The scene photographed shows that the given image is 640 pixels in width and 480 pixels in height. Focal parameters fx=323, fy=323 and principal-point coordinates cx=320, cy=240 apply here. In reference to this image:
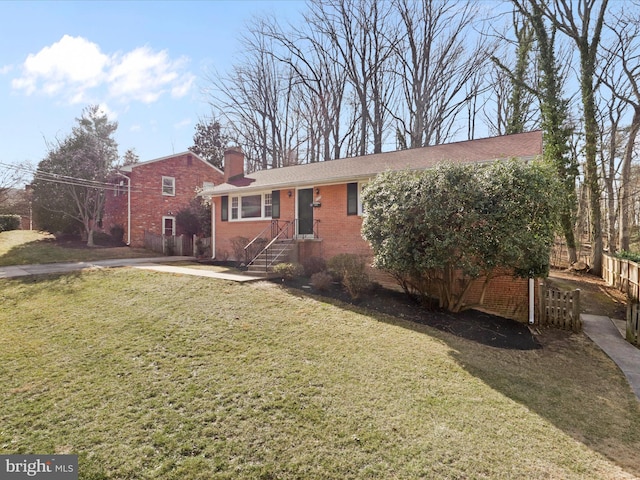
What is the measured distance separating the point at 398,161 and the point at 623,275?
894 cm

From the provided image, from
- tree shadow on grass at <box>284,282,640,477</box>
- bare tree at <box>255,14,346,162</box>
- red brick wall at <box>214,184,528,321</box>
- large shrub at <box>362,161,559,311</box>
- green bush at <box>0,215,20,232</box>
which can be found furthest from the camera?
bare tree at <box>255,14,346,162</box>

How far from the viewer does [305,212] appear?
→ 43.2 ft

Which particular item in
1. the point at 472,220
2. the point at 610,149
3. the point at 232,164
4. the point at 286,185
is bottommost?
the point at 472,220

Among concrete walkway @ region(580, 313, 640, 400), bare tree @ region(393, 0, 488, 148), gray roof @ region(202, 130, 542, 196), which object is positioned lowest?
concrete walkway @ region(580, 313, 640, 400)

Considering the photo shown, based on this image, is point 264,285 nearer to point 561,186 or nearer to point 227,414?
point 227,414

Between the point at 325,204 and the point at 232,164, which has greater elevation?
the point at 232,164

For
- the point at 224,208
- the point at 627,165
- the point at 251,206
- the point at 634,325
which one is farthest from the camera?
the point at 224,208

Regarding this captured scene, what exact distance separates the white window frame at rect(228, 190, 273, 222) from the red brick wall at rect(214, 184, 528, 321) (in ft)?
0.64

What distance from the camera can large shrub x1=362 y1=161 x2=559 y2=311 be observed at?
22.7ft

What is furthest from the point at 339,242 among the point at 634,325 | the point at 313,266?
the point at 634,325

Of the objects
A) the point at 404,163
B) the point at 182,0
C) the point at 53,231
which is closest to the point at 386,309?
the point at 404,163

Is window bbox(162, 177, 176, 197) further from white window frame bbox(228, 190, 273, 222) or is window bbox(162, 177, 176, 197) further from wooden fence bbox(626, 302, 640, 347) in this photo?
wooden fence bbox(626, 302, 640, 347)

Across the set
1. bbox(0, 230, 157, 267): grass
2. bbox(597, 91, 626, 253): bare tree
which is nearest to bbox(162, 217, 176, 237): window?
bbox(0, 230, 157, 267): grass

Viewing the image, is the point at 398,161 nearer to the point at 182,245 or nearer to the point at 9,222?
the point at 182,245
